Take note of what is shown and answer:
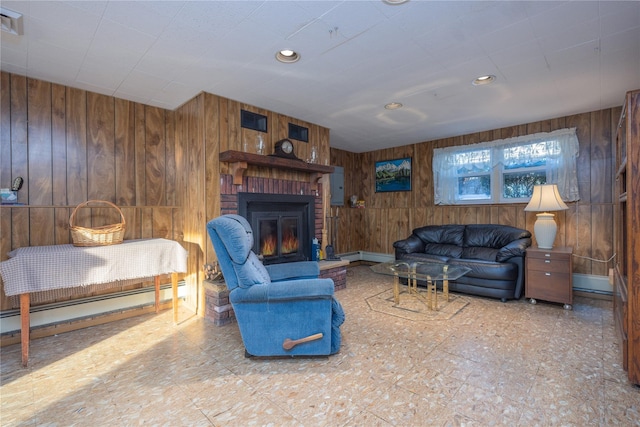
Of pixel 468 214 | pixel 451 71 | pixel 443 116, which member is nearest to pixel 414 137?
pixel 443 116

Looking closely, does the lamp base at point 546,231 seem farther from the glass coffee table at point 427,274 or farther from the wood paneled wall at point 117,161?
the wood paneled wall at point 117,161

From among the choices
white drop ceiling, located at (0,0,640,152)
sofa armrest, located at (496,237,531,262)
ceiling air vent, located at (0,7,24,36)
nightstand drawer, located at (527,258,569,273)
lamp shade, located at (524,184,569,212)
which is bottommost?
nightstand drawer, located at (527,258,569,273)

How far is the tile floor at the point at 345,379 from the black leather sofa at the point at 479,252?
2.30ft

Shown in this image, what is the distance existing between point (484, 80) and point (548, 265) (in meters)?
2.17

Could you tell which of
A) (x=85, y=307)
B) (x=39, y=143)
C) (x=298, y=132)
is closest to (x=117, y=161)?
(x=39, y=143)

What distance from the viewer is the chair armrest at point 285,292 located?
208 cm

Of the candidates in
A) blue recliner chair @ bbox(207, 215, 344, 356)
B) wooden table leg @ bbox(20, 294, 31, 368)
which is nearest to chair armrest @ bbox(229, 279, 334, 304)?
blue recliner chair @ bbox(207, 215, 344, 356)

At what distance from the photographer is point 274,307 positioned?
6.97 ft

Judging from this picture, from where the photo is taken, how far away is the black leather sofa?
354 cm

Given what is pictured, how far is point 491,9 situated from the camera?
74.7 inches

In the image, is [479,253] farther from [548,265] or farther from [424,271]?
[424,271]

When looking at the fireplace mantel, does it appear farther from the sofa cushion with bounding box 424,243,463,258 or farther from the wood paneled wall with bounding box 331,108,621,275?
the wood paneled wall with bounding box 331,108,621,275

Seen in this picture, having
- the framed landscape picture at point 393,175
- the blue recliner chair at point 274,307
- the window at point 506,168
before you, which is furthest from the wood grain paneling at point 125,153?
the window at point 506,168

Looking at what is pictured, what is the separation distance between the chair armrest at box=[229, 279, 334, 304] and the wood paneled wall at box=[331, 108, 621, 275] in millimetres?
3680
